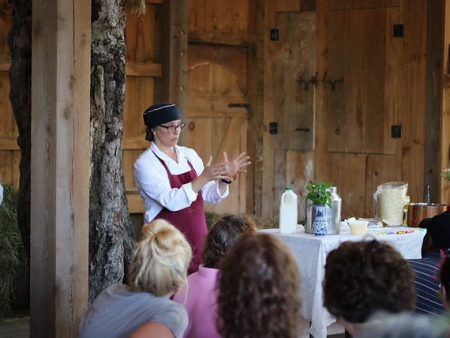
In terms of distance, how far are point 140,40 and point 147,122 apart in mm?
3145

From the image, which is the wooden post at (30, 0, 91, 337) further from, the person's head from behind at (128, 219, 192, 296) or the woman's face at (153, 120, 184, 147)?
the woman's face at (153, 120, 184, 147)

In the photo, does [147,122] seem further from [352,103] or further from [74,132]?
[352,103]

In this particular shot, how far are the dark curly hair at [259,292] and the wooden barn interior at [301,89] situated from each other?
5.02 m

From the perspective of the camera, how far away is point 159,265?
9.54 ft

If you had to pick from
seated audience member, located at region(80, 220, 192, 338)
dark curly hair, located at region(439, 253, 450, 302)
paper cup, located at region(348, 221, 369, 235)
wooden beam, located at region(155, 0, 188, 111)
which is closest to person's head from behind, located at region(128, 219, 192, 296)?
seated audience member, located at region(80, 220, 192, 338)

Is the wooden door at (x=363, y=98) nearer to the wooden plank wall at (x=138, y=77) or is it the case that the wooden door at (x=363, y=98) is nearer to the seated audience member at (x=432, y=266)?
the wooden plank wall at (x=138, y=77)

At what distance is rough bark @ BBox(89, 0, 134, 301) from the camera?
182 inches

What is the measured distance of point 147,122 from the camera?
15.9 ft

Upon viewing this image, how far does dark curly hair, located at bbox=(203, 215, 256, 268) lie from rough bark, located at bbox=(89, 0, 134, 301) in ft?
4.13

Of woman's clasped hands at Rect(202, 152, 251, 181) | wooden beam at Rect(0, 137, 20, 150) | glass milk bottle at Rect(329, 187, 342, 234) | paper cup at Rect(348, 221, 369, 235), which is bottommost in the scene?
Result: paper cup at Rect(348, 221, 369, 235)

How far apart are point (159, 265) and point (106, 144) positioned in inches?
75.6

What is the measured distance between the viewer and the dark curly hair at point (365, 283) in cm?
246

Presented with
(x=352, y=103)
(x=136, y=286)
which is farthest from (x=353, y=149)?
(x=136, y=286)

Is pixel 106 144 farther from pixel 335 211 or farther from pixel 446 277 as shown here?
pixel 446 277
